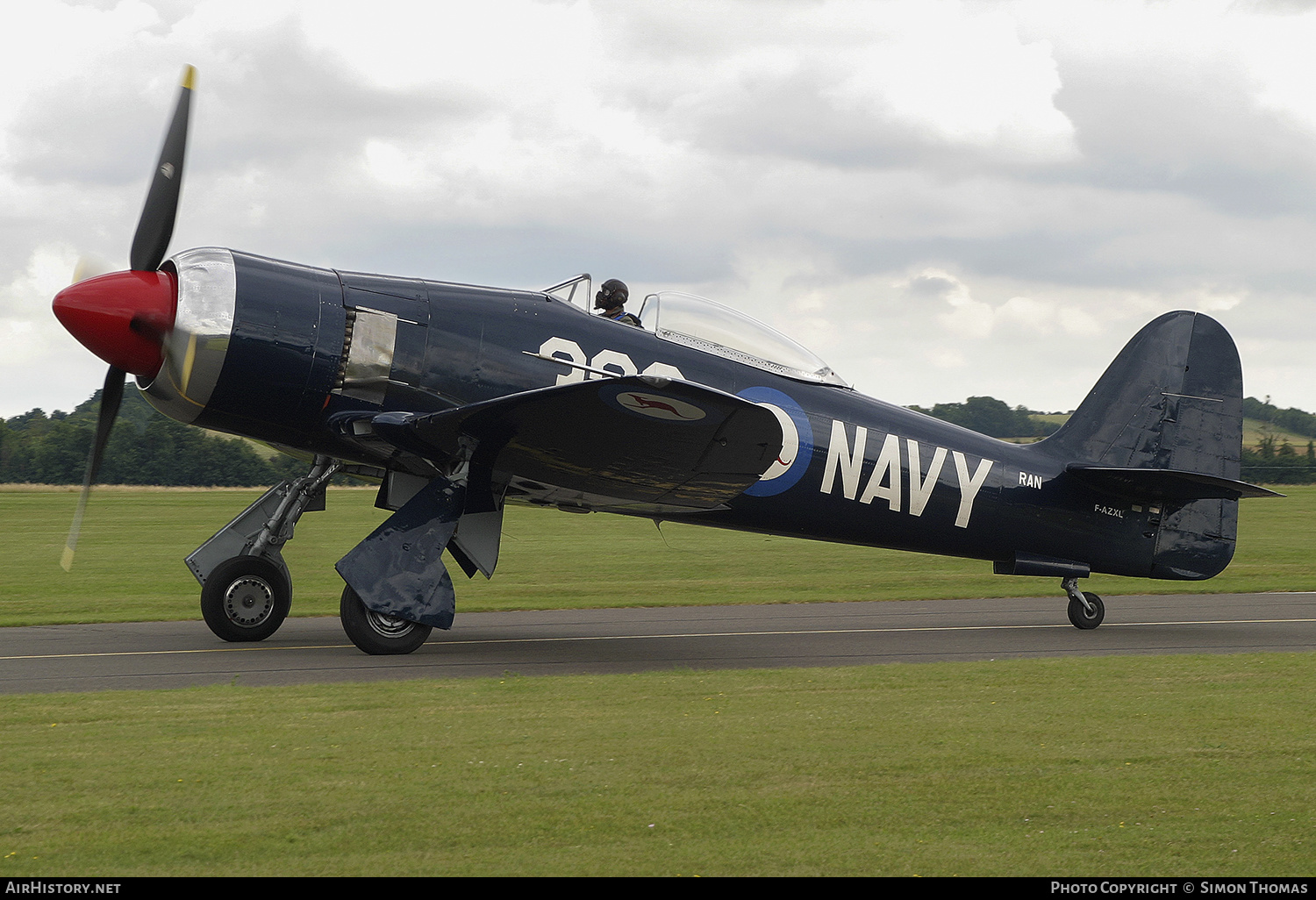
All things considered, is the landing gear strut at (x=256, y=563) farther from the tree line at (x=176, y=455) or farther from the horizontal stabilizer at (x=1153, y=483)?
the tree line at (x=176, y=455)

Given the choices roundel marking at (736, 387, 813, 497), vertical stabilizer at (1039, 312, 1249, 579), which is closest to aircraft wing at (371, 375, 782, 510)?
roundel marking at (736, 387, 813, 497)

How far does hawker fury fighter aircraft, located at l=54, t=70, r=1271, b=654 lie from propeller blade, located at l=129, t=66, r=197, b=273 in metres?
0.02

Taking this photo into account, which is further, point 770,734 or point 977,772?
point 770,734

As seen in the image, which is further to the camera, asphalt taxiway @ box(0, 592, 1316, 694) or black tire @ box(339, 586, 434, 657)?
black tire @ box(339, 586, 434, 657)

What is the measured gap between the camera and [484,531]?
32.3ft

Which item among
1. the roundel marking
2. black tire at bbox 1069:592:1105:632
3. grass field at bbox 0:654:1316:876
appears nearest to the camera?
grass field at bbox 0:654:1316:876

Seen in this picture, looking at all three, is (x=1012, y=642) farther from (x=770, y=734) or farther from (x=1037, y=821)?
(x=1037, y=821)

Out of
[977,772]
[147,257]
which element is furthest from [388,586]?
[977,772]

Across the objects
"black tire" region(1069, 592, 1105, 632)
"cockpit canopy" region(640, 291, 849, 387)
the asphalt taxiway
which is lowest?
the asphalt taxiway

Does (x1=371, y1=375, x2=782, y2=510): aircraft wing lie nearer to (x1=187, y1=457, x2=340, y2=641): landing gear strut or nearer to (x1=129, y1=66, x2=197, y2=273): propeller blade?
(x1=187, y1=457, x2=340, y2=641): landing gear strut

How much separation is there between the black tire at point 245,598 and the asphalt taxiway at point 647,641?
6.8 inches

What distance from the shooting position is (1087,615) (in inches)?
499

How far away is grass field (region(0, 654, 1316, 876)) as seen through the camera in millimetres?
3951
